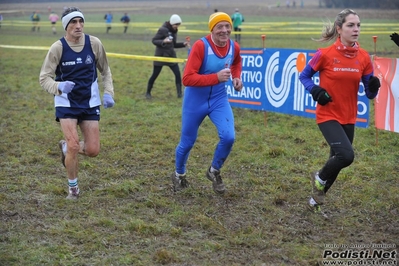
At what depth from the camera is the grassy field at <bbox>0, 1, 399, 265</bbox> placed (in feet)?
16.8

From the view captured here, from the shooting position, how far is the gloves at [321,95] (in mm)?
5516

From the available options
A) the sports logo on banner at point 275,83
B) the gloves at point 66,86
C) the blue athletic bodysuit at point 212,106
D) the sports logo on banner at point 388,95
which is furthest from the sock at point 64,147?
the sports logo on banner at point 388,95

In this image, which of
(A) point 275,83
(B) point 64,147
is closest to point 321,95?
(B) point 64,147

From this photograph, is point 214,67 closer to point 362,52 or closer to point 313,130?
point 362,52

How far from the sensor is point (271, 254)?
4973mm

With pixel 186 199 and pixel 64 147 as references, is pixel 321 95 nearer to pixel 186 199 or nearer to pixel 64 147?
pixel 186 199

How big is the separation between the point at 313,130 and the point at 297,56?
4.16 ft

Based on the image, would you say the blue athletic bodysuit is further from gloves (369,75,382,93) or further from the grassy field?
gloves (369,75,382,93)

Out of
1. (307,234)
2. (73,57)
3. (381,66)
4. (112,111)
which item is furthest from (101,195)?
(112,111)

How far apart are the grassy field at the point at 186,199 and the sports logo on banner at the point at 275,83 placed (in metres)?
0.36

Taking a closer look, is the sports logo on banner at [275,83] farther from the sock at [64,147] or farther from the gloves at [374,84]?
the sock at [64,147]

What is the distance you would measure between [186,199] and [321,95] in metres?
2.04

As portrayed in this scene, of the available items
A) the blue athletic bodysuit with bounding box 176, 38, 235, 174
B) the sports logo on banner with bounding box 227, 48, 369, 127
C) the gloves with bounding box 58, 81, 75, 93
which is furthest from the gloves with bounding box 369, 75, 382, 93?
the sports logo on banner with bounding box 227, 48, 369, 127

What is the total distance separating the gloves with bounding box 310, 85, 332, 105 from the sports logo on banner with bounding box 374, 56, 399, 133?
298 cm
